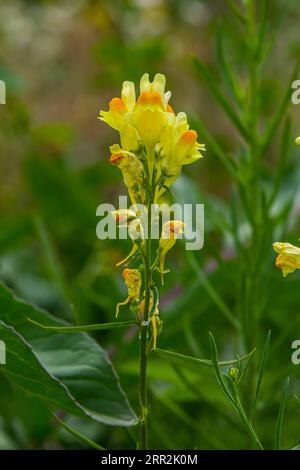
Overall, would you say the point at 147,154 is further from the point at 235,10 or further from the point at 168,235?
the point at 235,10

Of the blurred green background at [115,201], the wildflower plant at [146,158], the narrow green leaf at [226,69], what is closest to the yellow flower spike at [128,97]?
the wildflower plant at [146,158]

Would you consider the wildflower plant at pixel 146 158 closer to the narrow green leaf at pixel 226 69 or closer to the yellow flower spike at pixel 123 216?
Result: the yellow flower spike at pixel 123 216

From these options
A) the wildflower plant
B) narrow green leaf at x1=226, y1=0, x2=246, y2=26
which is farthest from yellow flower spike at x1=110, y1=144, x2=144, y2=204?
narrow green leaf at x1=226, y1=0, x2=246, y2=26

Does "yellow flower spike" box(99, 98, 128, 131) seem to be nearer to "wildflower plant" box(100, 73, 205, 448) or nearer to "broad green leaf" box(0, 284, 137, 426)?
"wildflower plant" box(100, 73, 205, 448)

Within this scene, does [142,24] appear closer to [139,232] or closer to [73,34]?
[73,34]

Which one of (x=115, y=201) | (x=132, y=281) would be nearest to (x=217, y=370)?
(x=132, y=281)

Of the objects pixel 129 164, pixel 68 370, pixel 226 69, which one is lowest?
pixel 68 370
